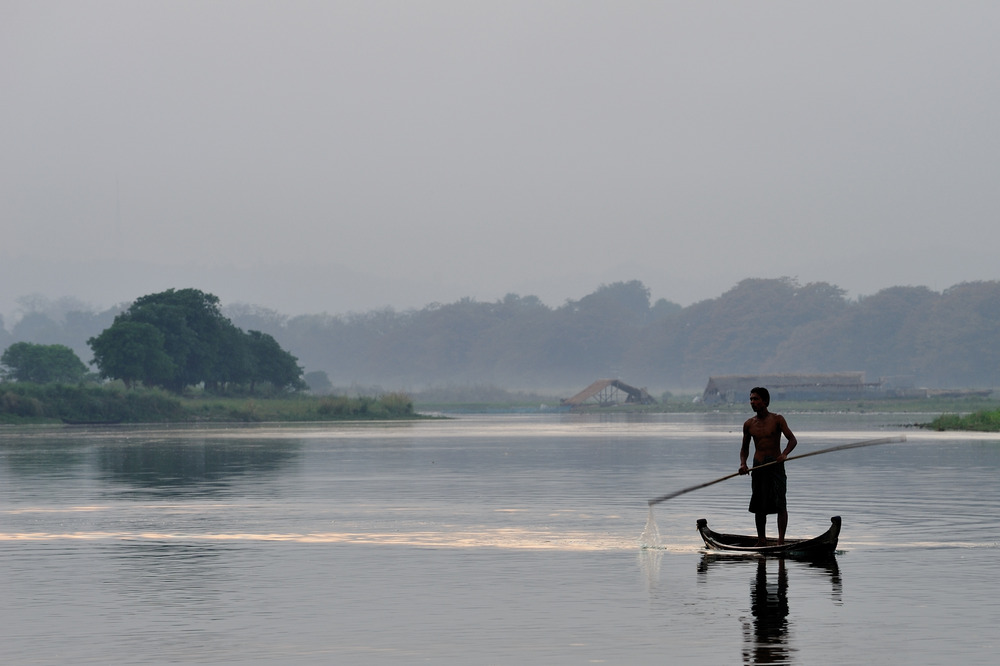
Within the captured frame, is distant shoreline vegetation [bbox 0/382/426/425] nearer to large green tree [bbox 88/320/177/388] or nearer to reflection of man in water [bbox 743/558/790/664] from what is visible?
large green tree [bbox 88/320/177/388]

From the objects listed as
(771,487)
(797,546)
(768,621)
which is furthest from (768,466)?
(768,621)

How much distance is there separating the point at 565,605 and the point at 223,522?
529 inches

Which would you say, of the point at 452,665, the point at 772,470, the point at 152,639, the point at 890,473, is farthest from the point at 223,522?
the point at 890,473

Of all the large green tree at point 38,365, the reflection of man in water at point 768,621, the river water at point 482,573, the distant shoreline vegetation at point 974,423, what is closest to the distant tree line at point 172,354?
the large green tree at point 38,365

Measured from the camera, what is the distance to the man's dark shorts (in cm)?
2169

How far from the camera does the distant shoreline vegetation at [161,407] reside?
117312mm

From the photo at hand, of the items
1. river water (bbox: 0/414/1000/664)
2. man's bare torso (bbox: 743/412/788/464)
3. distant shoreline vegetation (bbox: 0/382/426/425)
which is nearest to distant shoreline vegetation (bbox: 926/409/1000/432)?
river water (bbox: 0/414/1000/664)

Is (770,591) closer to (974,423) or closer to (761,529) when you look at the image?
(761,529)

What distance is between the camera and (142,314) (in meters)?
138

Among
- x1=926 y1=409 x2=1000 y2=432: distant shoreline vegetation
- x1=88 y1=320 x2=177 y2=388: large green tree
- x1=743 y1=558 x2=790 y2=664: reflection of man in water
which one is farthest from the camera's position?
x1=88 y1=320 x2=177 y2=388: large green tree

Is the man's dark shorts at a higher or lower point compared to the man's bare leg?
higher

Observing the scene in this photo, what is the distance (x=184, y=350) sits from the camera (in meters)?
137

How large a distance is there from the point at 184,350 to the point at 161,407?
978cm

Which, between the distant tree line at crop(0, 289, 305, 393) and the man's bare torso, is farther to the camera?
the distant tree line at crop(0, 289, 305, 393)
